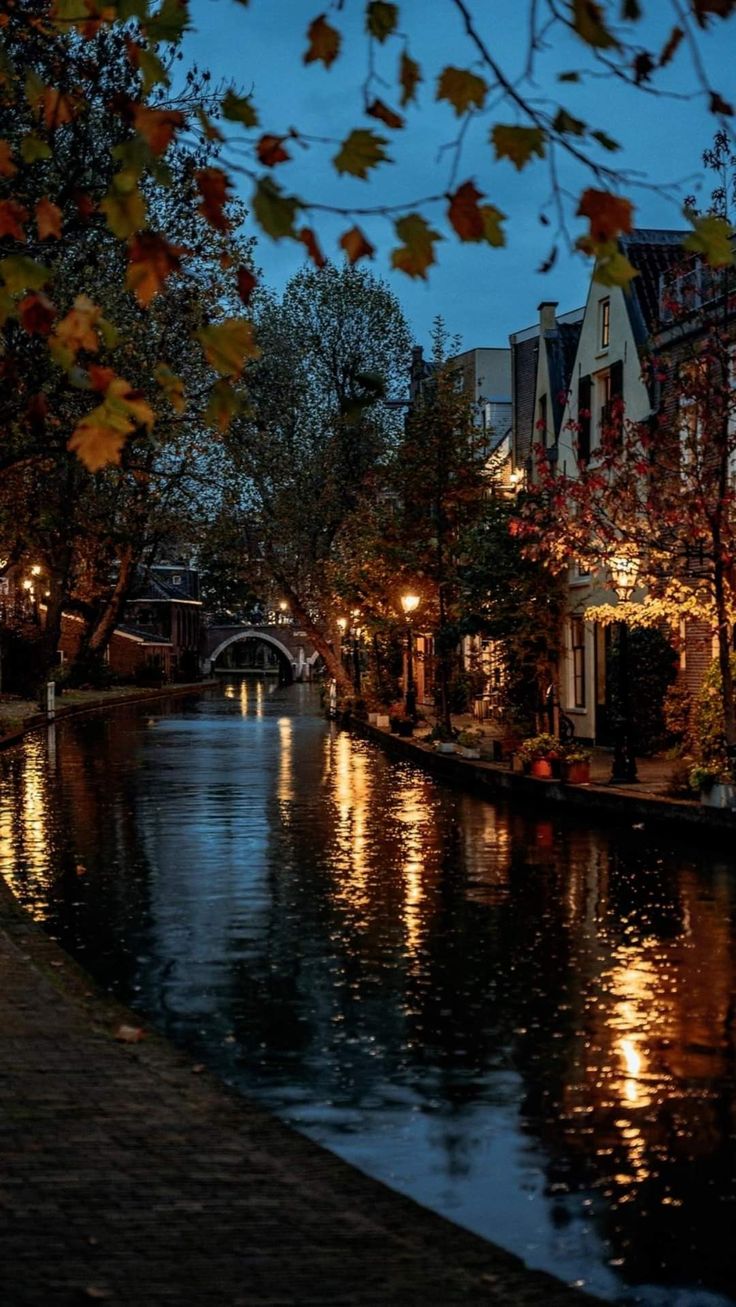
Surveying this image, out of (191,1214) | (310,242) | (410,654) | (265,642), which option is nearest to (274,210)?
(310,242)

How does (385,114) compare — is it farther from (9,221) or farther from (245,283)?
(9,221)

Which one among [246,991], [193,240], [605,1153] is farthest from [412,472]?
[605,1153]

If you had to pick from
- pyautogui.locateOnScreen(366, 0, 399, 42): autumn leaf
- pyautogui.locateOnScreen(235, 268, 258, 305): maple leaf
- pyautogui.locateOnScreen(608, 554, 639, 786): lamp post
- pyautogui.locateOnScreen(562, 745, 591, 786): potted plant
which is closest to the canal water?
pyautogui.locateOnScreen(608, 554, 639, 786): lamp post

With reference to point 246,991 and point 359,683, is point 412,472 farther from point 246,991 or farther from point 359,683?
point 246,991

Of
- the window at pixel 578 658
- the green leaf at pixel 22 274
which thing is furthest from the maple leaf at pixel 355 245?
the window at pixel 578 658

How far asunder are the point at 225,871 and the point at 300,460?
5055 centimetres

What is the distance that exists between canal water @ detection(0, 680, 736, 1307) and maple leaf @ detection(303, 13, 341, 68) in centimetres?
411

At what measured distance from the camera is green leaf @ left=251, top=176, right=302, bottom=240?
16.7ft

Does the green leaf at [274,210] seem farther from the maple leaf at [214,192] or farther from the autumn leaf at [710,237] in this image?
the autumn leaf at [710,237]

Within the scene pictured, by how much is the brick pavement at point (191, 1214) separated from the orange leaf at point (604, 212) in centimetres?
316

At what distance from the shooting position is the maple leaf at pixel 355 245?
17.0 feet

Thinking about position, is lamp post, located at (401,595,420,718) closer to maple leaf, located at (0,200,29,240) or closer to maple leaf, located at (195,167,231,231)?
maple leaf, located at (0,200,29,240)

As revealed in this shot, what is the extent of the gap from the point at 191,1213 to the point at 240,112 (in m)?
3.65

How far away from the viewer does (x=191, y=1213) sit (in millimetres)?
6059
